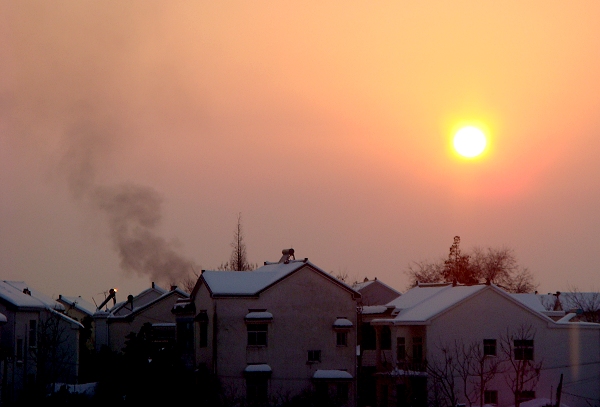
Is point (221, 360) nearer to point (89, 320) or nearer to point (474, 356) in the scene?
point (474, 356)

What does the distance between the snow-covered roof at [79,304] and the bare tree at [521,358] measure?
4334 cm

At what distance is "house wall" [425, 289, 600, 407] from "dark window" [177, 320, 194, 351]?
13.1 m

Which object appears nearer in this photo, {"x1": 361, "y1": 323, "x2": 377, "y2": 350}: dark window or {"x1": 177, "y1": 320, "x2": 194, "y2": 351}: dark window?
{"x1": 177, "y1": 320, "x2": 194, "y2": 351}: dark window

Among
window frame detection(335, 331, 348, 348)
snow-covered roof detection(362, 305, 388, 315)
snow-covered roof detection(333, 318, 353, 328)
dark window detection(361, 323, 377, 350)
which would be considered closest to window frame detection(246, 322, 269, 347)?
snow-covered roof detection(333, 318, 353, 328)

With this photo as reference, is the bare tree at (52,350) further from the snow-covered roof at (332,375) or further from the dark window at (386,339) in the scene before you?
the dark window at (386,339)

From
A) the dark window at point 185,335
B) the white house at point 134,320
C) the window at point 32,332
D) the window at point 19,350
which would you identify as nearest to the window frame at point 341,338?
the dark window at point 185,335

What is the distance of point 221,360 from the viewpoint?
47219 mm

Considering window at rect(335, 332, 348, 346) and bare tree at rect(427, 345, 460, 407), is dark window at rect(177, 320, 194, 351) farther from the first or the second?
bare tree at rect(427, 345, 460, 407)

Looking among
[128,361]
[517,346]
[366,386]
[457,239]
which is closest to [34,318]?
[128,361]

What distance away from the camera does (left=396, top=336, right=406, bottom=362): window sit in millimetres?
50031

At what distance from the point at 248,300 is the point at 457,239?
5853 cm

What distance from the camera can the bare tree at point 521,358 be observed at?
4778cm

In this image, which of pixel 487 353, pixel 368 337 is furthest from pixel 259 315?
pixel 487 353

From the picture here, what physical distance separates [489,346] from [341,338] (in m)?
7.63
